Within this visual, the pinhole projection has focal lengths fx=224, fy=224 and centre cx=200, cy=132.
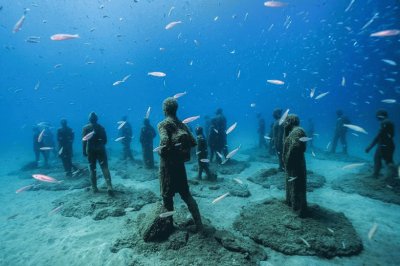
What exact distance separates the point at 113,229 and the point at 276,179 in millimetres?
7083

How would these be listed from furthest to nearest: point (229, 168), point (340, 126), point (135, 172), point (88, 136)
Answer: point (340, 126) < point (135, 172) < point (229, 168) < point (88, 136)

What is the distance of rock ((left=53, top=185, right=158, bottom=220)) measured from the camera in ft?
24.2

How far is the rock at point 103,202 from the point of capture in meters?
7.37

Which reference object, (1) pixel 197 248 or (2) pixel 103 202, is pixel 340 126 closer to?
(1) pixel 197 248

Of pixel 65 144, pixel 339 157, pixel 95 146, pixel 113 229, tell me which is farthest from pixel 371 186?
pixel 65 144

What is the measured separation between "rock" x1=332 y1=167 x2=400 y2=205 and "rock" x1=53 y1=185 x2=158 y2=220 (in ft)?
25.2

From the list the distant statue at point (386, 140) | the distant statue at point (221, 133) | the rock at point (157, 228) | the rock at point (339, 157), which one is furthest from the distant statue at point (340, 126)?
the rock at point (157, 228)

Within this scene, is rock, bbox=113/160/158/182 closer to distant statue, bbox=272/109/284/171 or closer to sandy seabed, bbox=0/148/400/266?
sandy seabed, bbox=0/148/400/266

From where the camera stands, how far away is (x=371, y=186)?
881cm

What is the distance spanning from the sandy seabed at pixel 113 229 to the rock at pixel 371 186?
0.92 feet

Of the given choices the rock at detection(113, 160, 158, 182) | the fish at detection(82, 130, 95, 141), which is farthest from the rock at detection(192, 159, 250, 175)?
the fish at detection(82, 130, 95, 141)

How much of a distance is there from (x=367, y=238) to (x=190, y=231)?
14.2ft

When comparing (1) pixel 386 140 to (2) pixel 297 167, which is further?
(1) pixel 386 140

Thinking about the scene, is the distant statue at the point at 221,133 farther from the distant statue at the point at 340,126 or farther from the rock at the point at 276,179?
the distant statue at the point at 340,126
